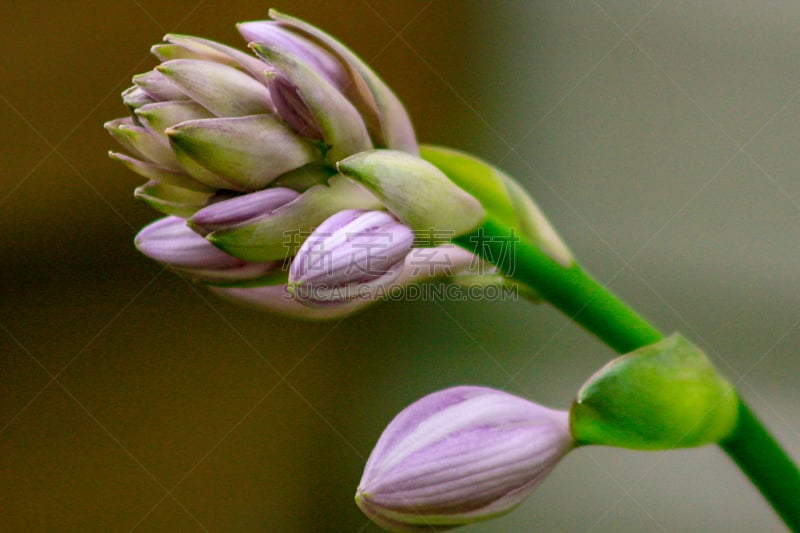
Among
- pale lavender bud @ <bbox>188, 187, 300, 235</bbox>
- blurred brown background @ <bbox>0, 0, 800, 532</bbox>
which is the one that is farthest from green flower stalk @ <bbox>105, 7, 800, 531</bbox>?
blurred brown background @ <bbox>0, 0, 800, 532</bbox>

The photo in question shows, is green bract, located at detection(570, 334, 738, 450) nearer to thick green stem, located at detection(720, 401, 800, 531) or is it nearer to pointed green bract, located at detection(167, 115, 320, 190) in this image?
thick green stem, located at detection(720, 401, 800, 531)

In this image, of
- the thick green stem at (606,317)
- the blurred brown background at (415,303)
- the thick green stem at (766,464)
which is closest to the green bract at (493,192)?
the thick green stem at (606,317)

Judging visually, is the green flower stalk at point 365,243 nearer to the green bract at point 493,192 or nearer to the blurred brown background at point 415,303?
the green bract at point 493,192

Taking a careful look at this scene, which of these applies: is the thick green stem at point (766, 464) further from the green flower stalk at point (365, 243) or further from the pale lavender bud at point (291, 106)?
the pale lavender bud at point (291, 106)

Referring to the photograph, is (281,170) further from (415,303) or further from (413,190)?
(415,303)

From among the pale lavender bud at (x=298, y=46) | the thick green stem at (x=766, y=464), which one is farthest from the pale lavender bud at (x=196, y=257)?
the thick green stem at (x=766, y=464)

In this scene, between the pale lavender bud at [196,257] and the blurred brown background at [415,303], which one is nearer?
the pale lavender bud at [196,257]

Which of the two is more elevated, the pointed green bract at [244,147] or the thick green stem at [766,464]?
the thick green stem at [766,464]
